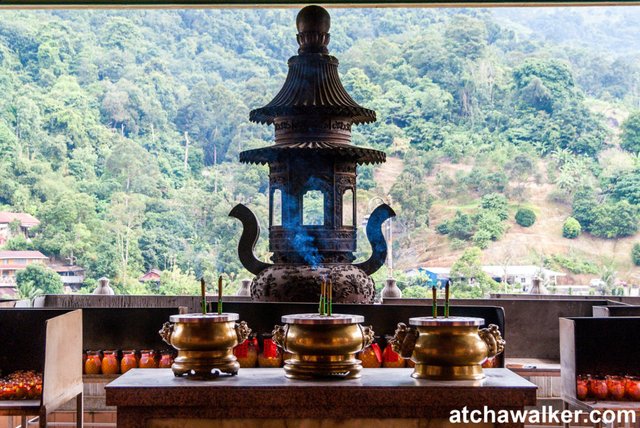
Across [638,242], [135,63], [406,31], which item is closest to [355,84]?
[406,31]

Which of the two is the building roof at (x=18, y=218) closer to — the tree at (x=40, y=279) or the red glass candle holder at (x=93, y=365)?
the tree at (x=40, y=279)

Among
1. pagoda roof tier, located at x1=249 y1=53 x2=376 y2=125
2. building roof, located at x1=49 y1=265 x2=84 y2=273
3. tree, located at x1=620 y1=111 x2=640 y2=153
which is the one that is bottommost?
building roof, located at x1=49 y1=265 x2=84 y2=273

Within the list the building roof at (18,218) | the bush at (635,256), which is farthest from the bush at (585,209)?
the building roof at (18,218)

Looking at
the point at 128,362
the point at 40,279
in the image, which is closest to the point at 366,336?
the point at 128,362

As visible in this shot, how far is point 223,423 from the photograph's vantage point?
2.77 m

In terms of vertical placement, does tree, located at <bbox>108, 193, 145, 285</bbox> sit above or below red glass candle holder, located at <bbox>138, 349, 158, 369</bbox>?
above

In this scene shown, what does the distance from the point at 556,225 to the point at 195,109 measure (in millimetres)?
8529

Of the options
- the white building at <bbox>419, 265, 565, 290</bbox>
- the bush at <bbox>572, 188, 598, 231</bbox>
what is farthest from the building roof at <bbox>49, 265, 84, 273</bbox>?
the bush at <bbox>572, 188, 598, 231</bbox>

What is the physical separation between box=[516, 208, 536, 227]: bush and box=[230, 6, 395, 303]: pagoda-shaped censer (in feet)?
44.4

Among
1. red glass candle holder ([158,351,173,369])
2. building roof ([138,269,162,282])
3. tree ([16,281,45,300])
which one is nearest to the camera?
red glass candle holder ([158,351,173,369])

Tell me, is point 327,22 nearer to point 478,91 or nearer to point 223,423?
point 223,423

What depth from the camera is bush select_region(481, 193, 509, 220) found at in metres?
19.7

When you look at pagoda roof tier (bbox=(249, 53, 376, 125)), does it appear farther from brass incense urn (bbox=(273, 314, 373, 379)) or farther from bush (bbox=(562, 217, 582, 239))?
bush (bbox=(562, 217, 582, 239))

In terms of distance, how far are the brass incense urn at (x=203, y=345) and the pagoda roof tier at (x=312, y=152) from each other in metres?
3.30
